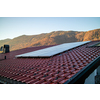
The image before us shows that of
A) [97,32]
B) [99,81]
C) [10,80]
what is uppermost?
[97,32]

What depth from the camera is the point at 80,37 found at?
67250 millimetres

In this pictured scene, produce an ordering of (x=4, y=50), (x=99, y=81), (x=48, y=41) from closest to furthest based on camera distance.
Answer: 1. (x=99, y=81)
2. (x=4, y=50)
3. (x=48, y=41)

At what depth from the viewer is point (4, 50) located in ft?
53.1

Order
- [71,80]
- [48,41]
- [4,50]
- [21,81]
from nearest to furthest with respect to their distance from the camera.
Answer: [71,80] < [21,81] < [4,50] < [48,41]

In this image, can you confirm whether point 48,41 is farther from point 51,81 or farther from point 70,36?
point 51,81

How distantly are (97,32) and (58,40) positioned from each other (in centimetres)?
2420

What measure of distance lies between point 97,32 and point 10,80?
64471 millimetres

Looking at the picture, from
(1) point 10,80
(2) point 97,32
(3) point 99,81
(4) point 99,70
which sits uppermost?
(2) point 97,32

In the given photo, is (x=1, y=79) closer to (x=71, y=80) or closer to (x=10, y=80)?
(x=10, y=80)

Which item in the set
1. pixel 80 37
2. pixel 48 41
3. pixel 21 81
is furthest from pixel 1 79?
pixel 80 37

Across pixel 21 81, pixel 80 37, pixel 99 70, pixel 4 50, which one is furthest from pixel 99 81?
pixel 80 37

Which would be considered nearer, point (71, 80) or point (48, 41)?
point (71, 80)
